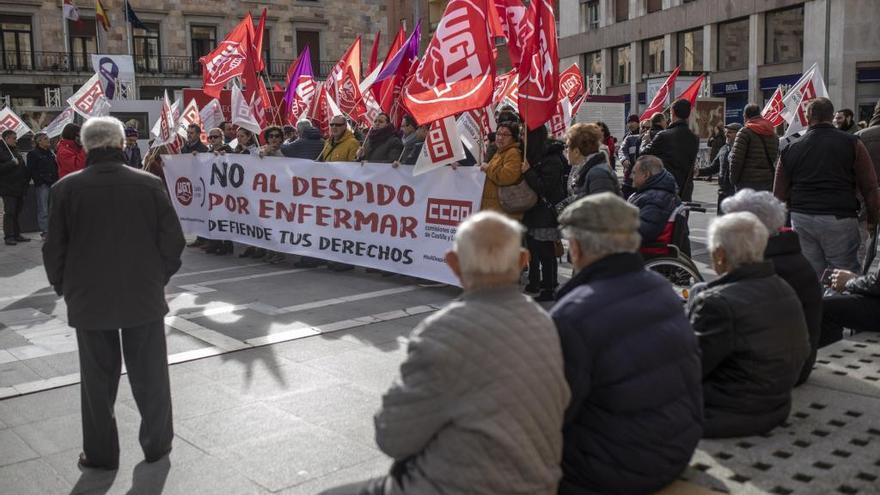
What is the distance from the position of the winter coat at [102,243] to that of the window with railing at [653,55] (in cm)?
3867

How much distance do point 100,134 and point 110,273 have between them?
0.72 metres

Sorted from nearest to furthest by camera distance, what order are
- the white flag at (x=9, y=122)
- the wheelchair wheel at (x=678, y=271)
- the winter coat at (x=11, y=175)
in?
1. the wheelchair wheel at (x=678, y=271)
2. the winter coat at (x=11, y=175)
3. the white flag at (x=9, y=122)

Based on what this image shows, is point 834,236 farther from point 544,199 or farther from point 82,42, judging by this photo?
point 82,42

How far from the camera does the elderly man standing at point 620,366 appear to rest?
2.93m

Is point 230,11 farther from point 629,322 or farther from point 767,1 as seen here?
point 629,322

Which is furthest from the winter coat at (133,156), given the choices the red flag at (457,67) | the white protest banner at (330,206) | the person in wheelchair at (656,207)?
the person in wheelchair at (656,207)

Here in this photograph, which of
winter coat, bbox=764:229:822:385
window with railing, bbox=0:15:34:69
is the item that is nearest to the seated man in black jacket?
winter coat, bbox=764:229:822:385

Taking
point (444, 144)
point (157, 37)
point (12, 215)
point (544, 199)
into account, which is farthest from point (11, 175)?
point (157, 37)

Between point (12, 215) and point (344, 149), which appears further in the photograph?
point (12, 215)

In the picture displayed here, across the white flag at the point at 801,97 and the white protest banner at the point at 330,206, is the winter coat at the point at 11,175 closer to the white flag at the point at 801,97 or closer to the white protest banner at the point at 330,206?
the white protest banner at the point at 330,206

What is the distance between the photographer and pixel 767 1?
1355 inches

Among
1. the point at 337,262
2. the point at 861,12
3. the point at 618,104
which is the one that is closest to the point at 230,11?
the point at 618,104

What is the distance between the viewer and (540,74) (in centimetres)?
810

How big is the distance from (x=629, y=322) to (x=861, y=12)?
32.7m
